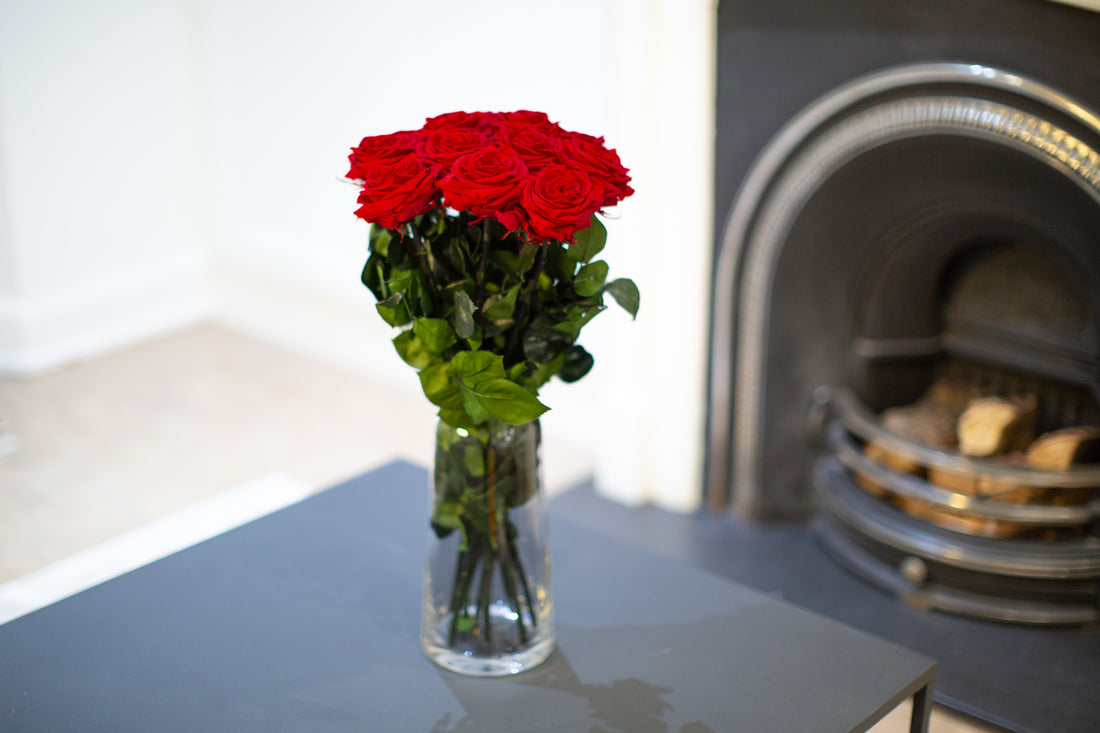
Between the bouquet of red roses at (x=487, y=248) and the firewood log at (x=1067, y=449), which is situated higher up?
the bouquet of red roses at (x=487, y=248)

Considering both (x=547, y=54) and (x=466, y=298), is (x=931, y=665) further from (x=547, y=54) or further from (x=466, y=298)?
(x=547, y=54)

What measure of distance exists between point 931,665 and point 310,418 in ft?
6.89

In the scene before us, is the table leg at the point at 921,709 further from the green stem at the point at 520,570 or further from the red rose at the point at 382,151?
the red rose at the point at 382,151

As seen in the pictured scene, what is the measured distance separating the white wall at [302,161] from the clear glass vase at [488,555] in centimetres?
128

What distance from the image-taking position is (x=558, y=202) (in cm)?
103

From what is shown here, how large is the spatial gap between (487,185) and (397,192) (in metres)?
0.09

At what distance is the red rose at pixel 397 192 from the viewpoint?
104 cm

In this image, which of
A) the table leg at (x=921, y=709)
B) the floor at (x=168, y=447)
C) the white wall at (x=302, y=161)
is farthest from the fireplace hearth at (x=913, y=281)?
the table leg at (x=921, y=709)

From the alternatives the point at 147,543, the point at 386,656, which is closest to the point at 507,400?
the point at 386,656

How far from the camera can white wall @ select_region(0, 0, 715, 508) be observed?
2365 mm

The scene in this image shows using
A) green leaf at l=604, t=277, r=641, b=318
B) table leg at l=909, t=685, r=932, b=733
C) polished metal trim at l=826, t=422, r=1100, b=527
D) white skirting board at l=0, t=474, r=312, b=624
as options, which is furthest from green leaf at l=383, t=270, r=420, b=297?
polished metal trim at l=826, t=422, r=1100, b=527

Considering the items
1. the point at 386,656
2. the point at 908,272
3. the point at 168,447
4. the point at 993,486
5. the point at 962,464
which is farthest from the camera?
the point at 168,447

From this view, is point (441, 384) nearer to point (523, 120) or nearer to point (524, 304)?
point (524, 304)

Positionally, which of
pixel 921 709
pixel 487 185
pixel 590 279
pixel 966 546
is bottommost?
pixel 966 546
